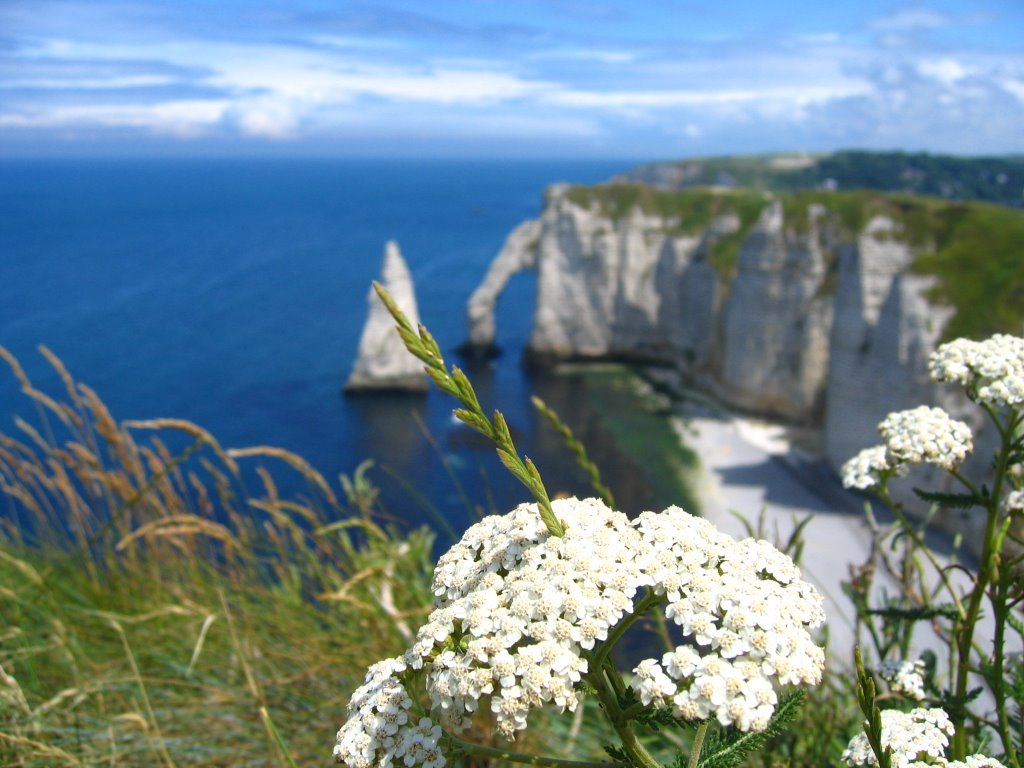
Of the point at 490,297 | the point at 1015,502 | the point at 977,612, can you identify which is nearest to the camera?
the point at 977,612

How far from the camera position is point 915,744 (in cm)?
228

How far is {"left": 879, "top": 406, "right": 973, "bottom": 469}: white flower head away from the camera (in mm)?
3189

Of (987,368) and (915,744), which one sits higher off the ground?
(987,368)

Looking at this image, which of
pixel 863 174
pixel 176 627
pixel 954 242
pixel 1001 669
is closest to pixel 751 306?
pixel 954 242

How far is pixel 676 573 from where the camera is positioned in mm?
2123

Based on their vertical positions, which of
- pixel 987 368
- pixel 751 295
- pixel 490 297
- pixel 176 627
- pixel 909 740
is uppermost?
pixel 987 368

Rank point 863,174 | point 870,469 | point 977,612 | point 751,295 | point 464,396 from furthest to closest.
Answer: point 863,174
point 751,295
point 870,469
point 977,612
point 464,396

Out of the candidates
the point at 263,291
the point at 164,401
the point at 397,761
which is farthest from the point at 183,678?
the point at 263,291

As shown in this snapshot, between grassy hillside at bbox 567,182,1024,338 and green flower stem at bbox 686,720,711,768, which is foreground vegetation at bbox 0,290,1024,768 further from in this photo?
grassy hillside at bbox 567,182,1024,338

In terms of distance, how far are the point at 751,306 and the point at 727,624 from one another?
4776 cm

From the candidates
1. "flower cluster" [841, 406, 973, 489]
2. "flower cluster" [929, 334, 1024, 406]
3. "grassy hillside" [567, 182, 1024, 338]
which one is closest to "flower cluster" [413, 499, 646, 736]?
"flower cluster" [841, 406, 973, 489]

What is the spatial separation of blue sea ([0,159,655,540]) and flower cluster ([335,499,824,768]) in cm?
539

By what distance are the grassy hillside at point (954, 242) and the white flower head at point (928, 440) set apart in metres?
29.8

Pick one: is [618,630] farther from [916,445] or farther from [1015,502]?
[1015,502]
